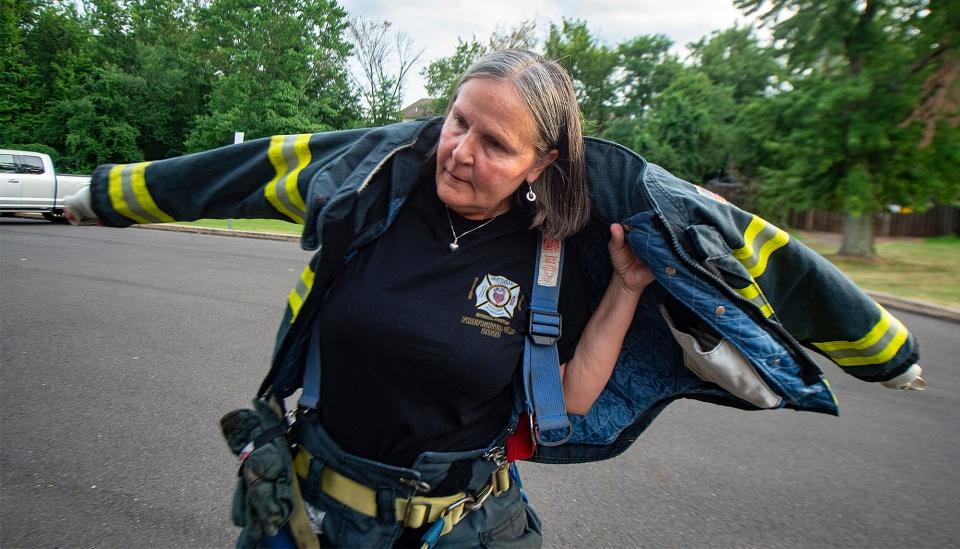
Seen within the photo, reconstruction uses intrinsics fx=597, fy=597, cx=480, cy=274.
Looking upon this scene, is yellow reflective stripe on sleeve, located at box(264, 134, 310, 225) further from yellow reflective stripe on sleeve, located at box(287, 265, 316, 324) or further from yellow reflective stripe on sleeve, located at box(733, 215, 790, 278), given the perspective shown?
yellow reflective stripe on sleeve, located at box(733, 215, 790, 278)

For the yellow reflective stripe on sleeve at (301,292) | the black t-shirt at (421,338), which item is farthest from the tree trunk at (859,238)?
the yellow reflective stripe on sleeve at (301,292)

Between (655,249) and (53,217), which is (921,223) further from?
(53,217)

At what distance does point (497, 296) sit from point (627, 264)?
0.38m

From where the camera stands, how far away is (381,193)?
58.7 inches

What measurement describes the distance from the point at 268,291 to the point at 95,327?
2.38 meters

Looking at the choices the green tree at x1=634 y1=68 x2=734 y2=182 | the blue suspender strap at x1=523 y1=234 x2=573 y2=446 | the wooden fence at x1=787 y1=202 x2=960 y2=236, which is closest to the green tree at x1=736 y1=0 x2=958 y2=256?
the wooden fence at x1=787 y1=202 x2=960 y2=236

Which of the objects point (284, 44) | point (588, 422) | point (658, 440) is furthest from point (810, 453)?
point (284, 44)

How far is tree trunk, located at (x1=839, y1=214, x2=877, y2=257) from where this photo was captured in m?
15.5

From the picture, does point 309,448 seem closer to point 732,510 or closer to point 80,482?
point 80,482

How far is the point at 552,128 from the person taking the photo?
1.56 m

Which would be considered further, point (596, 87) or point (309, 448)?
point (596, 87)

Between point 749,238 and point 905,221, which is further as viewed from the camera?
point 905,221

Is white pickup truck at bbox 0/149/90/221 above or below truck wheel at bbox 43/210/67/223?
above

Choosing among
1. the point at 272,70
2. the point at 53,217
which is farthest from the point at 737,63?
the point at 53,217
